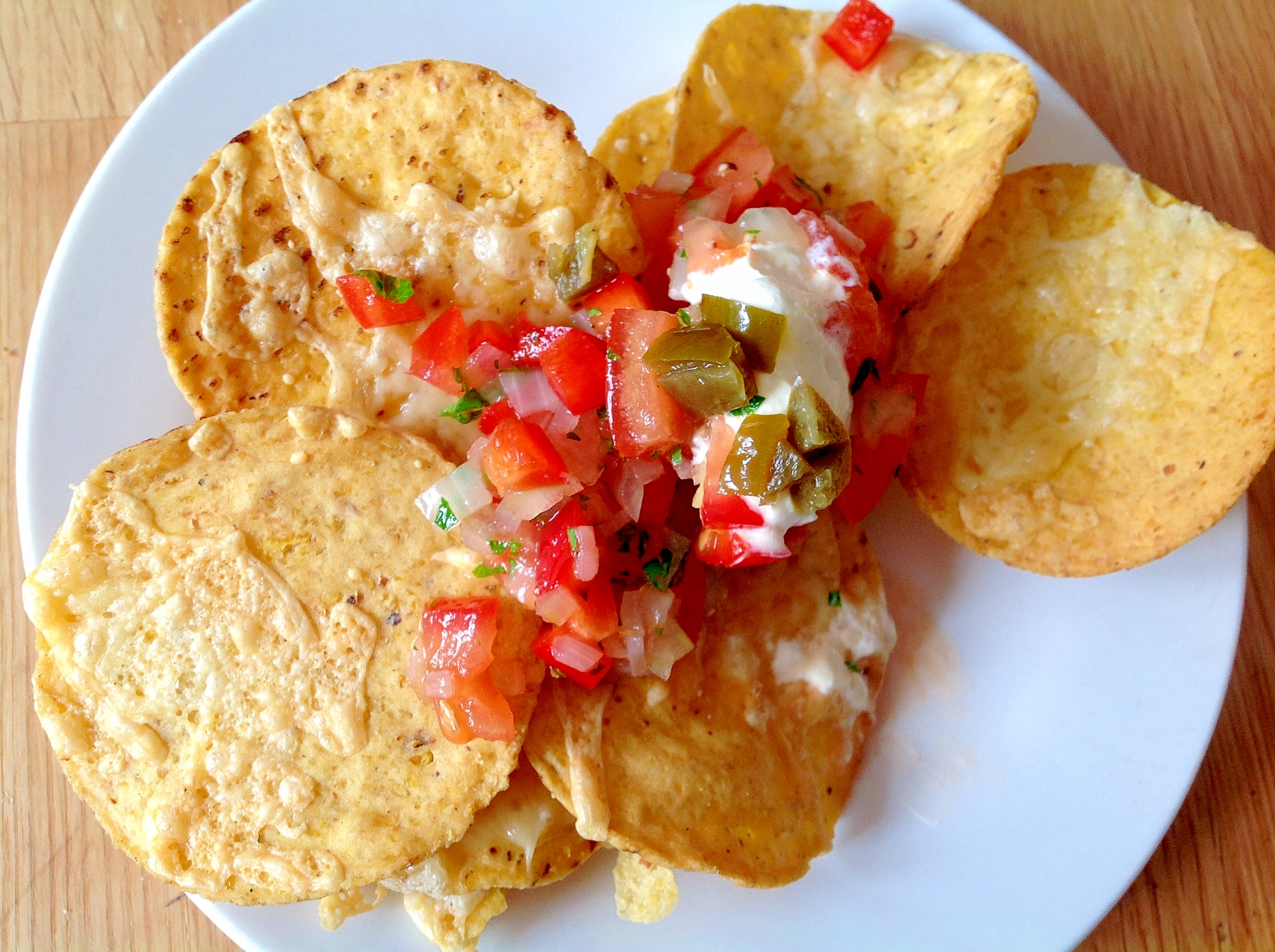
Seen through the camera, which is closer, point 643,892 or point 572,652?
point 572,652

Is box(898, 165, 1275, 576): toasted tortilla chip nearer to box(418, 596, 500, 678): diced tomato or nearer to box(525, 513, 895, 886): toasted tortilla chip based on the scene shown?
box(525, 513, 895, 886): toasted tortilla chip

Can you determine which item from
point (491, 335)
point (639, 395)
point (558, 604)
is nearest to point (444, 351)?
point (491, 335)

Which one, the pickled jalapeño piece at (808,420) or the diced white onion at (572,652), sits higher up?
the pickled jalapeño piece at (808,420)

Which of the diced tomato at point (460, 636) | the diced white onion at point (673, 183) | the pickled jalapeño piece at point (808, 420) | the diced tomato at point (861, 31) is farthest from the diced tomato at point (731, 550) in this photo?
the diced tomato at point (861, 31)

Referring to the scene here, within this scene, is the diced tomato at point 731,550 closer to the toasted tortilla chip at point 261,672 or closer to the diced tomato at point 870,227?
the toasted tortilla chip at point 261,672

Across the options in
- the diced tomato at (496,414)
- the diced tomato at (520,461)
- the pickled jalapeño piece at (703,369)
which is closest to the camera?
the pickled jalapeño piece at (703,369)

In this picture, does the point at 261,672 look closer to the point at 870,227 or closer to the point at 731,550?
the point at 731,550

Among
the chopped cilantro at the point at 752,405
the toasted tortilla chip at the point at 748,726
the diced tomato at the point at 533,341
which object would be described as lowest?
the toasted tortilla chip at the point at 748,726
